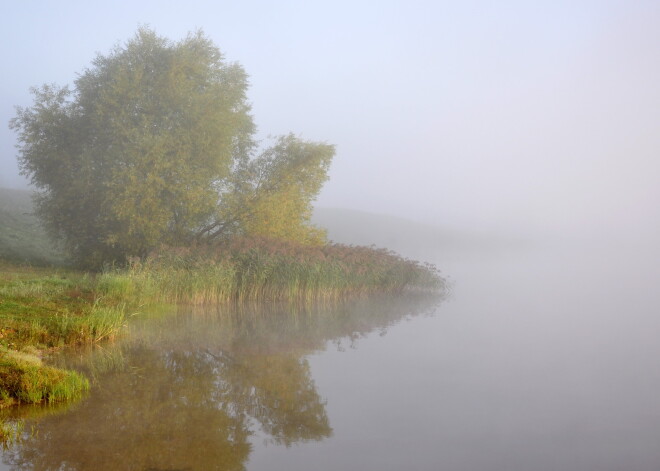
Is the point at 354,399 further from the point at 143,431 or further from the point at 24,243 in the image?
→ the point at 24,243

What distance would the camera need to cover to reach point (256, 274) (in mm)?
19297

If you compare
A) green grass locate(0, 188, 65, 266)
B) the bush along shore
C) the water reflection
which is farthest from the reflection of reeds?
green grass locate(0, 188, 65, 266)

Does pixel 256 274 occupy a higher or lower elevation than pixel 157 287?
higher

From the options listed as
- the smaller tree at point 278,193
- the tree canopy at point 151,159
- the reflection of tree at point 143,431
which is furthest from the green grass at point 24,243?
the reflection of tree at point 143,431

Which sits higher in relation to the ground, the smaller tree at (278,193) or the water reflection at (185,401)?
the smaller tree at (278,193)

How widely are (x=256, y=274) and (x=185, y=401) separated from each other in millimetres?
11392

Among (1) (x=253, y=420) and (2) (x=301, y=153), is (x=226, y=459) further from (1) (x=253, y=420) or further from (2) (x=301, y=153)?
(2) (x=301, y=153)

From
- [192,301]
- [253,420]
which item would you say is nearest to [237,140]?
[192,301]

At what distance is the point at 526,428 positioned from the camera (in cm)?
727

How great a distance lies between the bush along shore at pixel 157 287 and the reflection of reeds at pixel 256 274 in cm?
3

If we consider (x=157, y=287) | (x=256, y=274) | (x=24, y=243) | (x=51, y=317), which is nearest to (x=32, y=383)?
(x=51, y=317)

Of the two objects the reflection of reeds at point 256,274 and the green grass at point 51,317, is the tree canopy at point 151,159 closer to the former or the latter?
the reflection of reeds at point 256,274

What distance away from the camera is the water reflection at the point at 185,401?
6.03m

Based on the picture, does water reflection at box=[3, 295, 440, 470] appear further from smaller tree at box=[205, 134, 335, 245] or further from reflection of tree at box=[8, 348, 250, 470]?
smaller tree at box=[205, 134, 335, 245]
